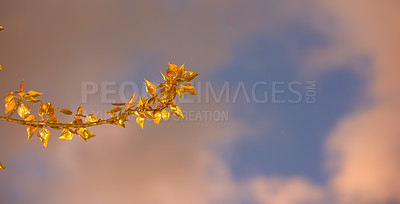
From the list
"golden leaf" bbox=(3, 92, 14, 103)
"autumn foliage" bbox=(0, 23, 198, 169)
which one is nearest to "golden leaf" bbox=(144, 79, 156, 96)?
"autumn foliage" bbox=(0, 23, 198, 169)

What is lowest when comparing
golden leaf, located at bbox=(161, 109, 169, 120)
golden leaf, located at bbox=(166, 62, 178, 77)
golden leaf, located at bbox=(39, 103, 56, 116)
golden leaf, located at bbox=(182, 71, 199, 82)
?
golden leaf, located at bbox=(161, 109, 169, 120)

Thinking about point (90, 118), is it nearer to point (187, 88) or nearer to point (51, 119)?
point (51, 119)

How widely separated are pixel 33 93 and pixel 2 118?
0.15 m

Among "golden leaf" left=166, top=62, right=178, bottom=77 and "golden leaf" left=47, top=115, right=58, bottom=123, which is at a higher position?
"golden leaf" left=166, top=62, right=178, bottom=77

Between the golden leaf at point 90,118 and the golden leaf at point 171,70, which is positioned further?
the golden leaf at point 90,118

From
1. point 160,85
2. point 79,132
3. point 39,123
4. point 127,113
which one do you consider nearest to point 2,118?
point 39,123

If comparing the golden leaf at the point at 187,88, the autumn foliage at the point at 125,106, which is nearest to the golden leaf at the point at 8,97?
the autumn foliage at the point at 125,106

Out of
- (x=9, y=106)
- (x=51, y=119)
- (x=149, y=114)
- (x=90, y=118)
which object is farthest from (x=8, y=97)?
(x=149, y=114)

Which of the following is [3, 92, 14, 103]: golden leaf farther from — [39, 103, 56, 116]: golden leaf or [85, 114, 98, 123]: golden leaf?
[85, 114, 98, 123]: golden leaf

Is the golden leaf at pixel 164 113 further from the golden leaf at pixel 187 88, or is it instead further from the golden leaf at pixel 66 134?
the golden leaf at pixel 66 134

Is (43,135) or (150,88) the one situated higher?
(150,88)

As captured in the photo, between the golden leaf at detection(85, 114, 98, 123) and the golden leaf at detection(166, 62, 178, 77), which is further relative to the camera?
the golden leaf at detection(85, 114, 98, 123)

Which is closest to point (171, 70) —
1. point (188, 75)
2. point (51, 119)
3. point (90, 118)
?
point (188, 75)

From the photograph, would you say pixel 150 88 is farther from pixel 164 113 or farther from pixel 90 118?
pixel 90 118
